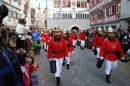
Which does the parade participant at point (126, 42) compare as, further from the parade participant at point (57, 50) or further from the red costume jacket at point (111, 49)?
the parade participant at point (57, 50)

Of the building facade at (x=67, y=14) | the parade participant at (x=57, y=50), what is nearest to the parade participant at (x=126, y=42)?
the parade participant at (x=57, y=50)

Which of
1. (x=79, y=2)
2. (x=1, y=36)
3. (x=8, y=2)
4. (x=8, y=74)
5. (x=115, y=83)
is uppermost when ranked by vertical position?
(x=79, y=2)

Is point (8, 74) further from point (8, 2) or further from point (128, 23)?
point (8, 2)

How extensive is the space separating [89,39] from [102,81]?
40.2ft

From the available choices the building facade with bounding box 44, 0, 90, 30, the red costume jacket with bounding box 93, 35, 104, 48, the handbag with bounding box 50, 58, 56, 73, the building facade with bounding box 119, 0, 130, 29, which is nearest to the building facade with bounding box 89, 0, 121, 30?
the building facade with bounding box 119, 0, 130, 29

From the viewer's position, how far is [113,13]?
22.7 meters

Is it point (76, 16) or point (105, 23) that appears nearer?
point (105, 23)

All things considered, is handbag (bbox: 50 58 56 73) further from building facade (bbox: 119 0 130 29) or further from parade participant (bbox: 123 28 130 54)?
building facade (bbox: 119 0 130 29)

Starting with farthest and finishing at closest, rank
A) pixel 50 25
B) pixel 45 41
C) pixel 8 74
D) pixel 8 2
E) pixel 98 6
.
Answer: pixel 50 25 < pixel 98 6 < pixel 8 2 < pixel 45 41 < pixel 8 74

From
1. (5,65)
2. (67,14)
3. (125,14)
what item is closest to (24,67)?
(5,65)

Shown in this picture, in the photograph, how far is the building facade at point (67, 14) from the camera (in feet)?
133

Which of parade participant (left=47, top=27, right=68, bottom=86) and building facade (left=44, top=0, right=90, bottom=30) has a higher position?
building facade (left=44, top=0, right=90, bottom=30)

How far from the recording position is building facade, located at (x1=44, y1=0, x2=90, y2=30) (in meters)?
40.6

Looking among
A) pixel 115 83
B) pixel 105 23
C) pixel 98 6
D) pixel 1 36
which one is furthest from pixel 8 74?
pixel 98 6
